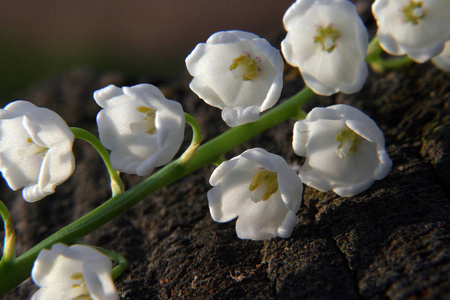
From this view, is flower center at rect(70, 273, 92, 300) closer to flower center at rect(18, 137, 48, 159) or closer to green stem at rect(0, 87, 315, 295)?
green stem at rect(0, 87, 315, 295)

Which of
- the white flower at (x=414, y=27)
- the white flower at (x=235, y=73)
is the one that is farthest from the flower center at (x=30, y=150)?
the white flower at (x=414, y=27)

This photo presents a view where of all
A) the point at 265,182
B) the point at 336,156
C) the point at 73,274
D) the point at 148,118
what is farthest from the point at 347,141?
the point at 73,274

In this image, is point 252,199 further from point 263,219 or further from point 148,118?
point 148,118

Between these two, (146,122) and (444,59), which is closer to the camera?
(146,122)

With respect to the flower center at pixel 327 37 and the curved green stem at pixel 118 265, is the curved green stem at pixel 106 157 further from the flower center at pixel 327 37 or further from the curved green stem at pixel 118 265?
the flower center at pixel 327 37

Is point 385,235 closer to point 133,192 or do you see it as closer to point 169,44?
point 133,192

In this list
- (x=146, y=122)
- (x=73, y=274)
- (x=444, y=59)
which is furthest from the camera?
(x=444, y=59)

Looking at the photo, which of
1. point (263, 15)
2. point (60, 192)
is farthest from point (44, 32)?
point (60, 192)
